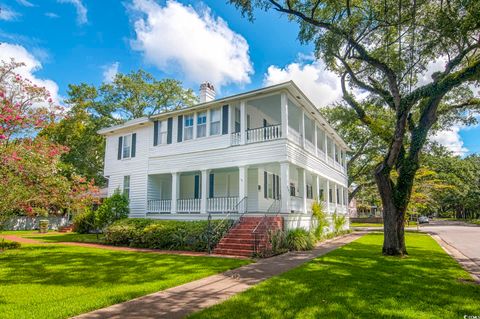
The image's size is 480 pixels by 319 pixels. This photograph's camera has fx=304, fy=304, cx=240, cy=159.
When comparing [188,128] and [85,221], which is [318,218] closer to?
[188,128]

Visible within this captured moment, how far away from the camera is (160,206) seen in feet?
60.8

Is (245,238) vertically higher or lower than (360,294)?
higher

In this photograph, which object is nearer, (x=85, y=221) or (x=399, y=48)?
(x=399, y=48)

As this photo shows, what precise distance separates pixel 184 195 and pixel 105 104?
69.3 ft

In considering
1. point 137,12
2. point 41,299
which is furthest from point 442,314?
point 137,12

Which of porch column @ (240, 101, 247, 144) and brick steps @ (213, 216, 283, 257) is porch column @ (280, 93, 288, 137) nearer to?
porch column @ (240, 101, 247, 144)

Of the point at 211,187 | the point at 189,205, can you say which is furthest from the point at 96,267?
the point at 211,187

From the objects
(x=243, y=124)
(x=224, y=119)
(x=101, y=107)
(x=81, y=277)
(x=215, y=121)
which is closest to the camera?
(x=81, y=277)

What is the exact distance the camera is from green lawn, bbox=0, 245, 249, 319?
5.37 m

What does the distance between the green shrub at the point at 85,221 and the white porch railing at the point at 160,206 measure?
573cm

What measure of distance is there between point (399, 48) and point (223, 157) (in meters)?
9.45

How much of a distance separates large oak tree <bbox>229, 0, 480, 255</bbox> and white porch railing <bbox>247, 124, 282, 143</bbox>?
3.69 meters

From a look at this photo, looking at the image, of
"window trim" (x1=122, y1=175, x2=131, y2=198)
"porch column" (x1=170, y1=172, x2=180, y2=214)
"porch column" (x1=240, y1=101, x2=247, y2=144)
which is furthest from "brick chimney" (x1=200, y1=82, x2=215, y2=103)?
"window trim" (x1=122, y1=175, x2=131, y2=198)

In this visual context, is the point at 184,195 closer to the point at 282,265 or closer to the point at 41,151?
the point at 41,151
